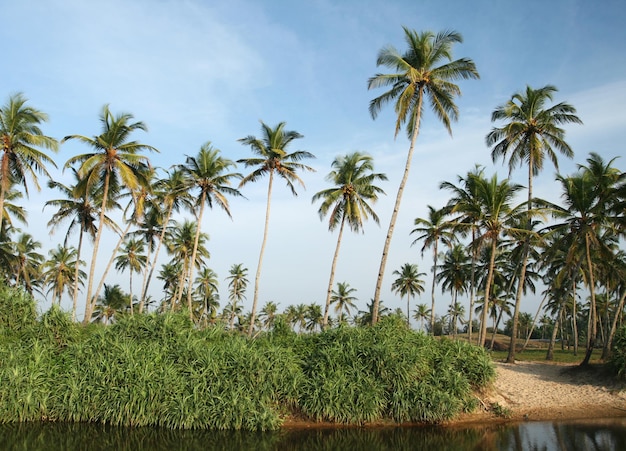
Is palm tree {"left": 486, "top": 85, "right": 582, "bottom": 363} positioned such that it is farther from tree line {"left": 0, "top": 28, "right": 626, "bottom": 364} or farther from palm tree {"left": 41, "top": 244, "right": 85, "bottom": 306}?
palm tree {"left": 41, "top": 244, "right": 85, "bottom": 306}

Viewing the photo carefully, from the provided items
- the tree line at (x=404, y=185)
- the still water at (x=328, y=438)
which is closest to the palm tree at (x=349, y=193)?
the tree line at (x=404, y=185)

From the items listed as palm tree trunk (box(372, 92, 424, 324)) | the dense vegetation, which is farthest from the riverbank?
palm tree trunk (box(372, 92, 424, 324))

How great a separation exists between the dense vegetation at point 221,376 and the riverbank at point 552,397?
1052 mm

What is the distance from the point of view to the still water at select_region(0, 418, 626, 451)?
1218cm

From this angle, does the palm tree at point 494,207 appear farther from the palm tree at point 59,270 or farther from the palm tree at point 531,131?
the palm tree at point 59,270

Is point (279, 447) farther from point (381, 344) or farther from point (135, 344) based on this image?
point (135, 344)

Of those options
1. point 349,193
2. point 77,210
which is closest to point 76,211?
point 77,210

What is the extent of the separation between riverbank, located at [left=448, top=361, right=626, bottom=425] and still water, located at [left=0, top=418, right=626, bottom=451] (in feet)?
4.48

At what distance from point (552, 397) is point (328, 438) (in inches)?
397

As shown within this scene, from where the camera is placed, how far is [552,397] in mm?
17875

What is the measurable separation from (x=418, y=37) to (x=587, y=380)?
1725 cm

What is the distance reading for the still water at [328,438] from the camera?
12.2 m

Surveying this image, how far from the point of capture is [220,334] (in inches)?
714

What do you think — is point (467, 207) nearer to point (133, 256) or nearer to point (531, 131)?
point (531, 131)
